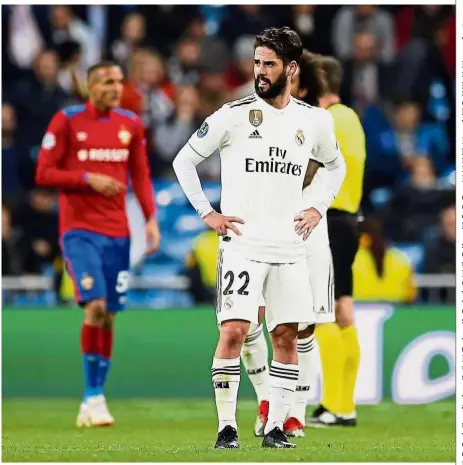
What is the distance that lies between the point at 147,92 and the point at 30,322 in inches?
181

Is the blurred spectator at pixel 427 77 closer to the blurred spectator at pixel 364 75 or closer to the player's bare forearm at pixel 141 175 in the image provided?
the blurred spectator at pixel 364 75

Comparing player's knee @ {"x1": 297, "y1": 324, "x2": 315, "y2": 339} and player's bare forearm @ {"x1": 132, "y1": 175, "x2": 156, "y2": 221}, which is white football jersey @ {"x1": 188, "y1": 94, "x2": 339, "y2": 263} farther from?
player's bare forearm @ {"x1": 132, "y1": 175, "x2": 156, "y2": 221}

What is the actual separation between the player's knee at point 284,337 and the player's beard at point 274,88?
131cm


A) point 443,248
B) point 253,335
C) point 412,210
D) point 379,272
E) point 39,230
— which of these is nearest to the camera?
point 253,335

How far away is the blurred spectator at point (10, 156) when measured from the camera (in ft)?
49.0

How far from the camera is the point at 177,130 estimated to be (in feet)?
51.4

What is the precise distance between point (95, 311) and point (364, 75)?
760 cm

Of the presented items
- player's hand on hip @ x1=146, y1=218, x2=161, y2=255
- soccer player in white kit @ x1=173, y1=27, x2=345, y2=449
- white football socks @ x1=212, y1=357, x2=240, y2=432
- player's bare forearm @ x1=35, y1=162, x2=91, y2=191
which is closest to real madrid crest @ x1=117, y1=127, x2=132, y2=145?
player's bare forearm @ x1=35, y1=162, x2=91, y2=191

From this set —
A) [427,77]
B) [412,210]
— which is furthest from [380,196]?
[427,77]

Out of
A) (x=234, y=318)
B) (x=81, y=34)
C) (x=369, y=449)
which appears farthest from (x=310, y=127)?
(x=81, y=34)

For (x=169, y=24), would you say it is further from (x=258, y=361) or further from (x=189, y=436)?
(x=189, y=436)

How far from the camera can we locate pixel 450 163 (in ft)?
53.0

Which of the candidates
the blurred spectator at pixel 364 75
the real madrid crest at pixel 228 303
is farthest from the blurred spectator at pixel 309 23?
the real madrid crest at pixel 228 303

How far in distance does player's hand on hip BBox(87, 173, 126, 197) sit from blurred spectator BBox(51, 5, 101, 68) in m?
6.74
